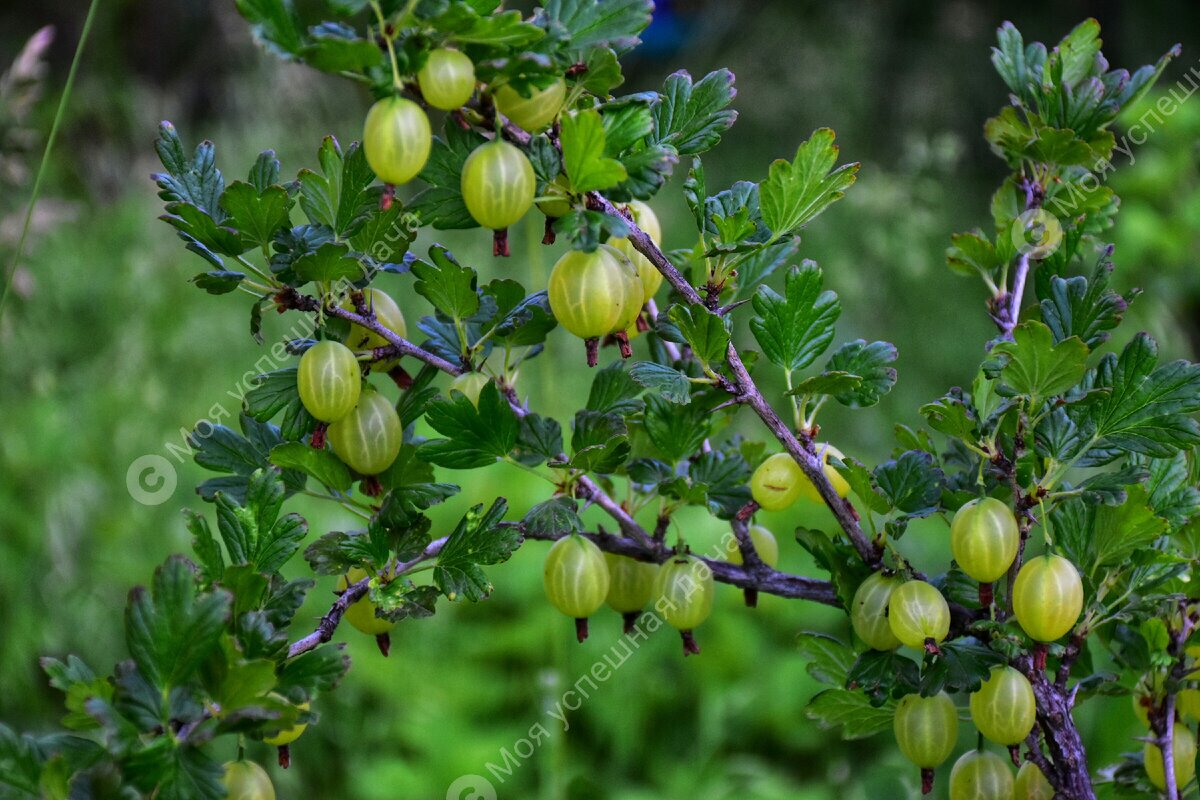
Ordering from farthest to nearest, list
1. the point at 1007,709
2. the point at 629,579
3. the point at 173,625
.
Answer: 1. the point at 629,579
2. the point at 1007,709
3. the point at 173,625

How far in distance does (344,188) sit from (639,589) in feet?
0.86

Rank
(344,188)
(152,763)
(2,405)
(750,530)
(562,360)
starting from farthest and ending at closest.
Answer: (562,360), (2,405), (750,530), (344,188), (152,763)

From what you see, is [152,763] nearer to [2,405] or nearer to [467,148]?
[467,148]

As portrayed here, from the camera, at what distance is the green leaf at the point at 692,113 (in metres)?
0.52

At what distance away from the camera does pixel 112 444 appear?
5.95 feet

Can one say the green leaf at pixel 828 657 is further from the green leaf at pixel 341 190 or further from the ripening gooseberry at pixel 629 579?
the green leaf at pixel 341 190

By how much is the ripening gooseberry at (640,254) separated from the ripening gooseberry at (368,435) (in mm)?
135

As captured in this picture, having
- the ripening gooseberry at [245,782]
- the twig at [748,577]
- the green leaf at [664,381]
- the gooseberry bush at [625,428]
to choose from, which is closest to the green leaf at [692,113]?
the gooseberry bush at [625,428]

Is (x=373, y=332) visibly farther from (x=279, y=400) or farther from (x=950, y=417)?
(x=950, y=417)

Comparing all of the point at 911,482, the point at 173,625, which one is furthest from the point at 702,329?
the point at 173,625

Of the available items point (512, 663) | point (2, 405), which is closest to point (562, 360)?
point (512, 663)

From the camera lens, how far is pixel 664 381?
51 cm

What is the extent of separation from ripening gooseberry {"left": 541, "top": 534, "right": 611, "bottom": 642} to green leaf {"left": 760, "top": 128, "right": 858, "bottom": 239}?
186 mm

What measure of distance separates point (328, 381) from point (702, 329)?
17 centimetres
